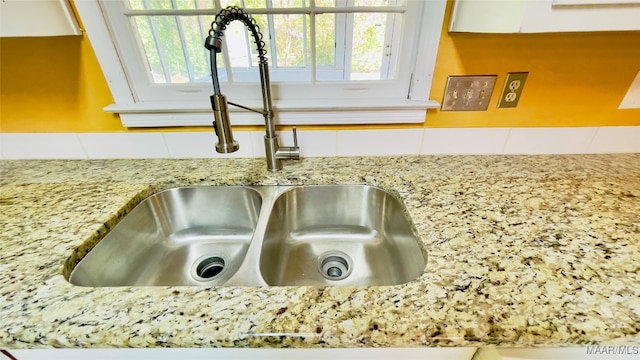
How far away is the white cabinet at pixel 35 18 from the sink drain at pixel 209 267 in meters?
0.74

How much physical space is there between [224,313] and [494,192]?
73 cm

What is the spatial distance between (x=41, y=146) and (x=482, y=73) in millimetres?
1542

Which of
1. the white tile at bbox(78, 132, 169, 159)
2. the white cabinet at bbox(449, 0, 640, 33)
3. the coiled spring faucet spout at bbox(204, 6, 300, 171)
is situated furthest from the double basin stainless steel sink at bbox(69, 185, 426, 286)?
the white cabinet at bbox(449, 0, 640, 33)

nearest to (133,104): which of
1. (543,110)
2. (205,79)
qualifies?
(205,79)

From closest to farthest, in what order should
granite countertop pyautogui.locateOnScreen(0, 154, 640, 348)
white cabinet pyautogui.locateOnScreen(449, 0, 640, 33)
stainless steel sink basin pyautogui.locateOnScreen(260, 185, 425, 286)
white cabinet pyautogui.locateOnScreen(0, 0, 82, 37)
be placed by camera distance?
granite countertop pyautogui.locateOnScreen(0, 154, 640, 348) → white cabinet pyautogui.locateOnScreen(449, 0, 640, 33) → white cabinet pyautogui.locateOnScreen(0, 0, 82, 37) → stainless steel sink basin pyautogui.locateOnScreen(260, 185, 425, 286)

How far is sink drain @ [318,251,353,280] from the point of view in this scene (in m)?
0.79

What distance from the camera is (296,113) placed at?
87 cm

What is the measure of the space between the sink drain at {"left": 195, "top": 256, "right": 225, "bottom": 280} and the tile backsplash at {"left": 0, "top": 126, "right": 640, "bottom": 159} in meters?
0.37

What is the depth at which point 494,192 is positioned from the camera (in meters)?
0.74

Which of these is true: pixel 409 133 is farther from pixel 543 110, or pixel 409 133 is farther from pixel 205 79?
pixel 205 79

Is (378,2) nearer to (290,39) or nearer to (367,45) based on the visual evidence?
(367,45)

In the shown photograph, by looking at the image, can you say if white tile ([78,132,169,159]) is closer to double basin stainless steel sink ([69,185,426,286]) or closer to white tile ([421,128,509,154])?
double basin stainless steel sink ([69,185,426,286])

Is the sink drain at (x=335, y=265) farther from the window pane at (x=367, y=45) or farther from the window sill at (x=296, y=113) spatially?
the window pane at (x=367, y=45)

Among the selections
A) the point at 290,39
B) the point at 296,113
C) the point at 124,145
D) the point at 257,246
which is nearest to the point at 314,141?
the point at 296,113
